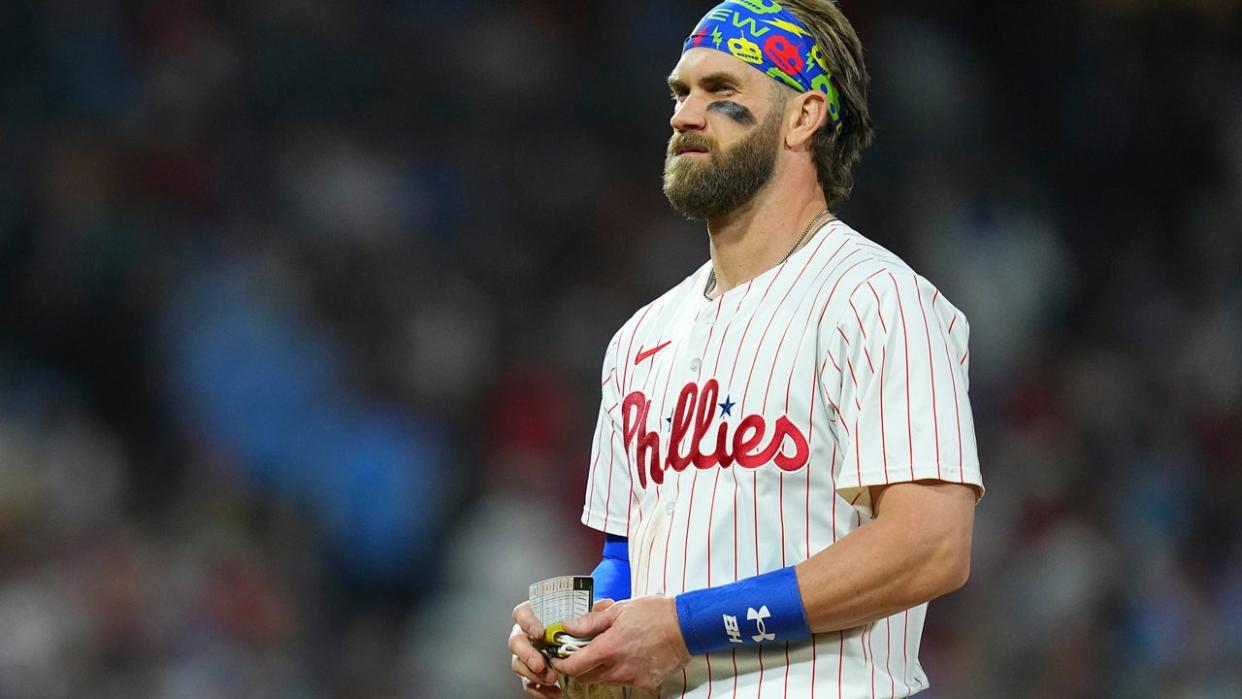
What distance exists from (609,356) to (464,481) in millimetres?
2282

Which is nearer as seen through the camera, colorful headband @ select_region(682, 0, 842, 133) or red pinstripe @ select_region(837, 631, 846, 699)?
red pinstripe @ select_region(837, 631, 846, 699)

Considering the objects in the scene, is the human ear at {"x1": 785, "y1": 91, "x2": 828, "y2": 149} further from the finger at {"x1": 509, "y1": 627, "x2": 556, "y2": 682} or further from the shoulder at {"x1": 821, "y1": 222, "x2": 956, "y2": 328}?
the finger at {"x1": 509, "y1": 627, "x2": 556, "y2": 682}

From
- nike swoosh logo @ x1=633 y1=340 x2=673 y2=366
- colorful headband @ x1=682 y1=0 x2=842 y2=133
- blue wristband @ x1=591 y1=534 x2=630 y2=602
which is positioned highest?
colorful headband @ x1=682 y1=0 x2=842 y2=133

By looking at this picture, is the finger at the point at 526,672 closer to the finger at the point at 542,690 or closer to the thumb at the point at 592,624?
the finger at the point at 542,690

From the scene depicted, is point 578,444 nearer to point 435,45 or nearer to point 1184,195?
point 435,45

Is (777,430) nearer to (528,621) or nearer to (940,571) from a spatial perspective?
(940,571)

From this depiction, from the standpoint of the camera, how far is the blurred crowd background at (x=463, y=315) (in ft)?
13.6

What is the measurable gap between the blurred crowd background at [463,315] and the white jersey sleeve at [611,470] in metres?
2.13

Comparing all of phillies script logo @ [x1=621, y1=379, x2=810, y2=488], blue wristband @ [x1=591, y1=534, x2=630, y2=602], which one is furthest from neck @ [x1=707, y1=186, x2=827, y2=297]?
blue wristband @ [x1=591, y1=534, x2=630, y2=602]

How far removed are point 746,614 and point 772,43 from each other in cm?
88

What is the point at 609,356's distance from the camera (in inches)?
87.3

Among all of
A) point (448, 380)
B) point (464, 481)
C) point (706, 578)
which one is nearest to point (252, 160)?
point (448, 380)

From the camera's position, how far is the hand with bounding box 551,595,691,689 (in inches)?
66.5

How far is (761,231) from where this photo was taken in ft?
6.69
